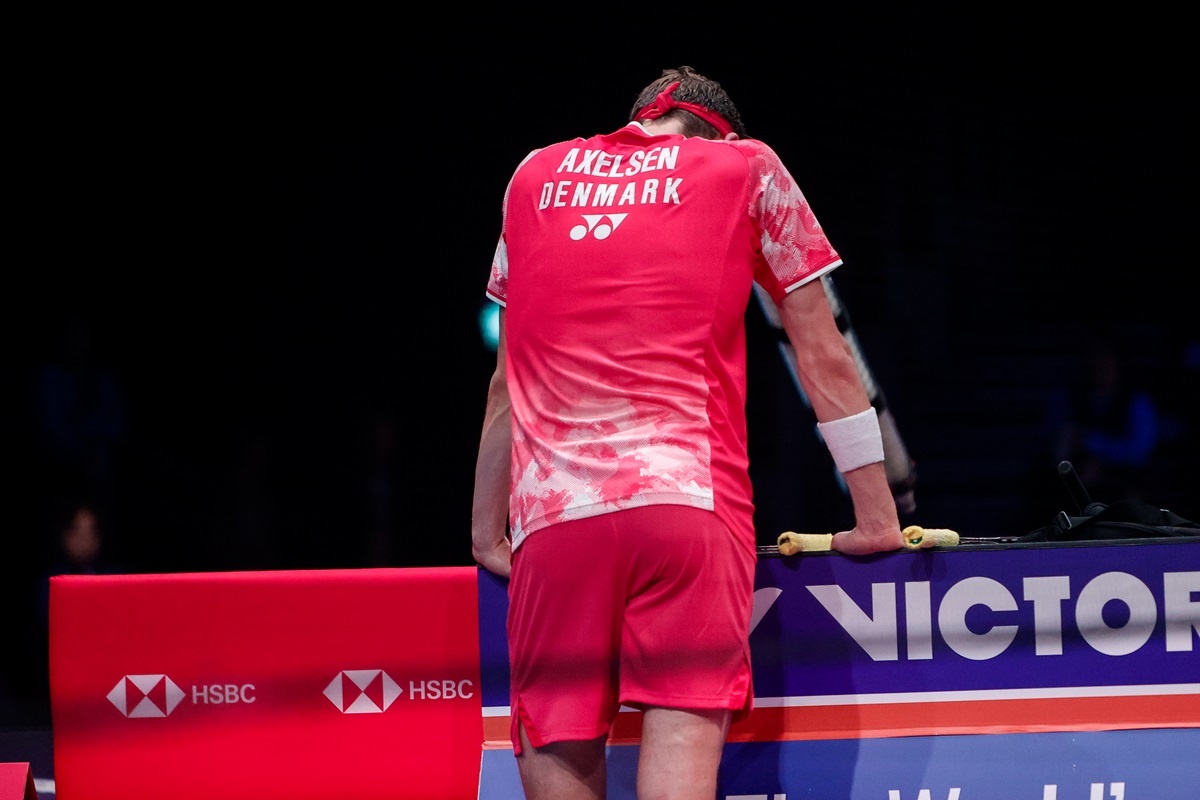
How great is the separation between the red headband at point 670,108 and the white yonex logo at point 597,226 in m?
0.35

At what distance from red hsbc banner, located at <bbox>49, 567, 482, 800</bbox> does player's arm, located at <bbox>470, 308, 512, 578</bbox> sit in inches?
8.1

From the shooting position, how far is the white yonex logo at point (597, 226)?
2125mm

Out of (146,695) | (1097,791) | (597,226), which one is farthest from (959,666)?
(146,695)

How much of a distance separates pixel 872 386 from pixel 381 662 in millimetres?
1350

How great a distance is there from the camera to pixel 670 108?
2.40 m

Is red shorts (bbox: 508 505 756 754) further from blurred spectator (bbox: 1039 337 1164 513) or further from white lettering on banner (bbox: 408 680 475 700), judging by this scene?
blurred spectator (bbox: 1039 337 1164 513)

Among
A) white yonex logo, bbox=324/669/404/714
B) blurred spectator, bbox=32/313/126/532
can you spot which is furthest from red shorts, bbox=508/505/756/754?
blurred spectator, bbox=32/313/126/532

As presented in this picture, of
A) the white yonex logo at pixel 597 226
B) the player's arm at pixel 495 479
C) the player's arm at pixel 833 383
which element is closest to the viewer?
the white yonex logo at pixel 597 226

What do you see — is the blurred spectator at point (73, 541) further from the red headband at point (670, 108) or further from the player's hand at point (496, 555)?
the red headband at point (670, 108)

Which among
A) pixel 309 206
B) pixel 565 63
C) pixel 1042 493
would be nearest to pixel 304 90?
pixel 309 206

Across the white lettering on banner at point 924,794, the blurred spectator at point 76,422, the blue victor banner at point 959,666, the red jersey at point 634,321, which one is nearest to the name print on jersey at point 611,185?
the red jersey at point 634,321

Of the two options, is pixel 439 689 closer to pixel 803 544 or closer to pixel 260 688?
pixel 260 688

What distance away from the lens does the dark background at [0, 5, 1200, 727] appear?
7.62 m

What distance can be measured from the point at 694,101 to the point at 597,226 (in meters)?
0.44
